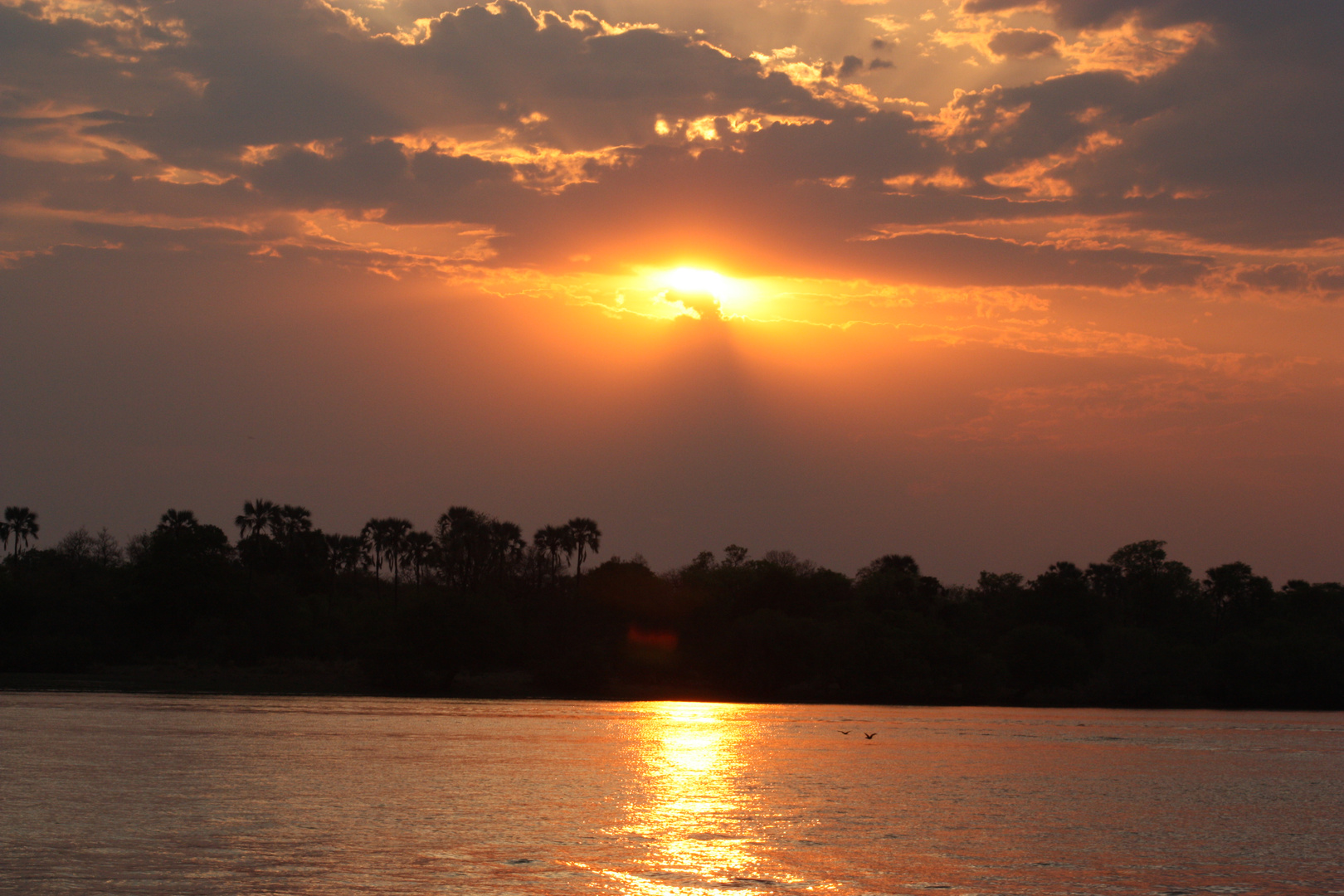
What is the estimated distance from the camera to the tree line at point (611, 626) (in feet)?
381

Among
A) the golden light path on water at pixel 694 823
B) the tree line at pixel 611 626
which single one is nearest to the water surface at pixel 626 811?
the golden light path on water at pixel 694 823

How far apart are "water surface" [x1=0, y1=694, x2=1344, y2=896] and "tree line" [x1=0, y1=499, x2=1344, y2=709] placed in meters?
36.8

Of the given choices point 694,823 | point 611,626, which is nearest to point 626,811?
point 694,823

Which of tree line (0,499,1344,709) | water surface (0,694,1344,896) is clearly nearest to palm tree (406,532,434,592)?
tree line (0,499,1344,709)

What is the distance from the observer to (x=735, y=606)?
147 m

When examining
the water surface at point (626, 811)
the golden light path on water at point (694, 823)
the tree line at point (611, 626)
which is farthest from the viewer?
the tree line at point (611, 626)

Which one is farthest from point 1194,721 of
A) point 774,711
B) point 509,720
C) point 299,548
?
point 299,548

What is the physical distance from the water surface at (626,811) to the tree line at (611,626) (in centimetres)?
3683

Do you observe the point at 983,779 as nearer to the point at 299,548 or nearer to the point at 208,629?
the point at 208,629

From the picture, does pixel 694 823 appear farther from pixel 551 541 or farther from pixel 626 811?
pixel 551 541

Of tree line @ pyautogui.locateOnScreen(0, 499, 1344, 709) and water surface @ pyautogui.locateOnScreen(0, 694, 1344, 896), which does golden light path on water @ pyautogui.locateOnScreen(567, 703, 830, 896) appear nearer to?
water surface @ pyautogui.locateOnScreen(0, 694, 1344, 896)

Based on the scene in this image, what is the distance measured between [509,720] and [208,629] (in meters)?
42.7

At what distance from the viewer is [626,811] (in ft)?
132

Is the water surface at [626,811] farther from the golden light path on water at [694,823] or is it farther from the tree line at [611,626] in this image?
the tree line at [611,626]
